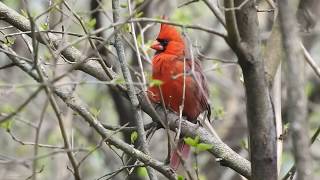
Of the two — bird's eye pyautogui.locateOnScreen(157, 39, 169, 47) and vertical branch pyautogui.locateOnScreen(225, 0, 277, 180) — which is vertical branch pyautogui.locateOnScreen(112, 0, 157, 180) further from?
bird's eye pyautogui.locateOnScreen(157, 39, 169, 47)

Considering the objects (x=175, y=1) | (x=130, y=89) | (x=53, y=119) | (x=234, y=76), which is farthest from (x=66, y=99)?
(x=234, y=76)

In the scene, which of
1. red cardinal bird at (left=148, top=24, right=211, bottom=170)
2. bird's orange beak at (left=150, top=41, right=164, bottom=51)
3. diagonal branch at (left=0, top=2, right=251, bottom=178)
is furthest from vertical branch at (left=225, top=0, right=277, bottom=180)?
bird's orange beak at (left=150, top=41, right=164, bottom=51)

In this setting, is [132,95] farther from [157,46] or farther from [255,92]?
[157,46]

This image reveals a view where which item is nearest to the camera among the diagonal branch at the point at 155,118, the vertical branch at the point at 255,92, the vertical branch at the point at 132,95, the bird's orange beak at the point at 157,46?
the vertical branch at the point at 255,92

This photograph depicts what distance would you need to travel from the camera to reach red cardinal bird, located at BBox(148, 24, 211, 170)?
4129 mm

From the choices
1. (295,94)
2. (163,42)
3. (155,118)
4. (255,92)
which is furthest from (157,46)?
(295,94)

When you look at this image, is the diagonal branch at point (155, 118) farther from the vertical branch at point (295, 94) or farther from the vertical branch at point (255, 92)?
the vertical branch at point (295, 94)

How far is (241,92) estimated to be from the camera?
717 cm

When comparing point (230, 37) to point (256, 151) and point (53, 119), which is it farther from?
point (53, 119)

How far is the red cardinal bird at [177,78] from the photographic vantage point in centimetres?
413

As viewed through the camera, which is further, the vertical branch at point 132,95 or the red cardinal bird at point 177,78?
the red cardinal bird at point 177,78

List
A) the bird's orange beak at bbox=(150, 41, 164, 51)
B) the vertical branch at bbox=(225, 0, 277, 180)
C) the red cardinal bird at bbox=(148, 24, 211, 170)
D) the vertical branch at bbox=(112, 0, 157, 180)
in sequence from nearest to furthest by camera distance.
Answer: the vertical branch at bbox=(225, 0, 277, 180) < the vertical branch at bbox=(112, 0, 157, 180) < the red cardinal bird at bbox=(148, 24, 211, 170) < the bird's orange beak at bbox=(150, 41, 164, 51)

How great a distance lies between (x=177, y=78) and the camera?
4176 millimetres

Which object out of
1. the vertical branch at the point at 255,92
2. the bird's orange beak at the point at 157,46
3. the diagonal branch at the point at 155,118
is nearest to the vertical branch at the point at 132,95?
the diagonal branch at the point at 155,118
